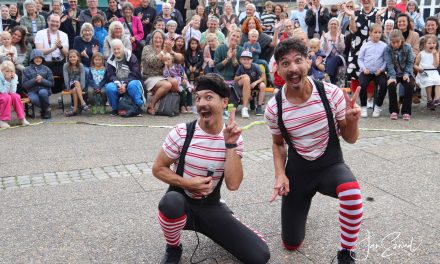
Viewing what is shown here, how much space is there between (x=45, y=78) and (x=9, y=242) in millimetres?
5738

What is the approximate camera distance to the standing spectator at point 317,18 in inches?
452

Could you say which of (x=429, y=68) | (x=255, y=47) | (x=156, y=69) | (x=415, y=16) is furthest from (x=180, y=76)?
(x=415, y=16)

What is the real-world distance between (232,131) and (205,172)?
0.36m

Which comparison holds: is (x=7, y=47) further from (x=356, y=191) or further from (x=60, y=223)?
(x=356, y=191)

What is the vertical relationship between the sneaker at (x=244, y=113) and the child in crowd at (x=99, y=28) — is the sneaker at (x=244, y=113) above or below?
below

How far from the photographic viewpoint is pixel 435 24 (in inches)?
378

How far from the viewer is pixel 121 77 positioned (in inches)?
359

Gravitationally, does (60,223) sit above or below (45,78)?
below

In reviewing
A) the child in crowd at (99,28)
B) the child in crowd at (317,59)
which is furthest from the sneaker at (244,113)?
the child in crowd at (99,28)

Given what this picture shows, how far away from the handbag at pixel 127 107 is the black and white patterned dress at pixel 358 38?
4.06 metres

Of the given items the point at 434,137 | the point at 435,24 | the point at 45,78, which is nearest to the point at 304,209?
the point at 434,137

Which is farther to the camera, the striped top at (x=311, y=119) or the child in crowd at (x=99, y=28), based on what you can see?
the child in crowd at (x=99, y=28)

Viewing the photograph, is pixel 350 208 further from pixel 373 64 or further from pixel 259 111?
pixel 373 64

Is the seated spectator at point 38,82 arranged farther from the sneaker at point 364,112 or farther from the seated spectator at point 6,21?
the sneaker at point 364,112
